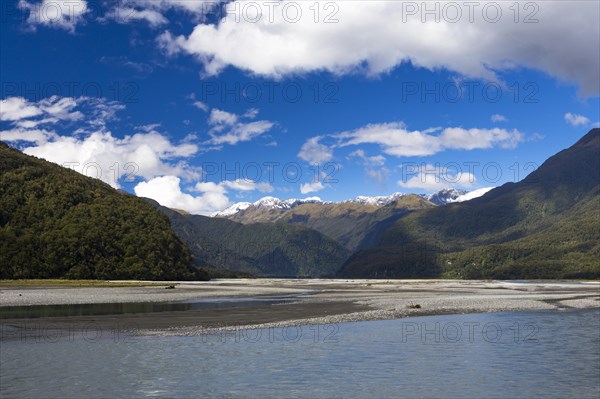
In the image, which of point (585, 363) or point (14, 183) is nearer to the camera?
point (585, 363)

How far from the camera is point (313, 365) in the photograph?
101 feet

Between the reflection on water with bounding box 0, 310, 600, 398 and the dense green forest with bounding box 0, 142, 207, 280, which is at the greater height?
the dense green forest with bounding box 0, 142, 207, 280

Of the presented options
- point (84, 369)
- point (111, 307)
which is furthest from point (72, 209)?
point (84, 369)

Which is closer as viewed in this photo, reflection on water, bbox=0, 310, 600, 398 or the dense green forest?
reflection on water, bbox=0, 310, 600, 398

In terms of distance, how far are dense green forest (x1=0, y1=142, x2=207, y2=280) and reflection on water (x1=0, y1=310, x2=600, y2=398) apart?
127616mm

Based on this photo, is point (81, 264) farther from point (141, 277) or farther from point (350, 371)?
point (350, 371)

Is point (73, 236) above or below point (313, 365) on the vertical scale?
above

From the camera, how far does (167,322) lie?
48.9m

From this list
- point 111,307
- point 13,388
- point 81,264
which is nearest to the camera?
point 13,388

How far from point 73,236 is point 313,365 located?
152 meters

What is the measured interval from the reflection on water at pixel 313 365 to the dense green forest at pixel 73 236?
127616 mm

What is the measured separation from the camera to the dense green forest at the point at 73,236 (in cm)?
15325

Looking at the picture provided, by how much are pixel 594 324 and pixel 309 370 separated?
3605 cm

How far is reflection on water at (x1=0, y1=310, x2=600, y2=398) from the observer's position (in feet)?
82.1
